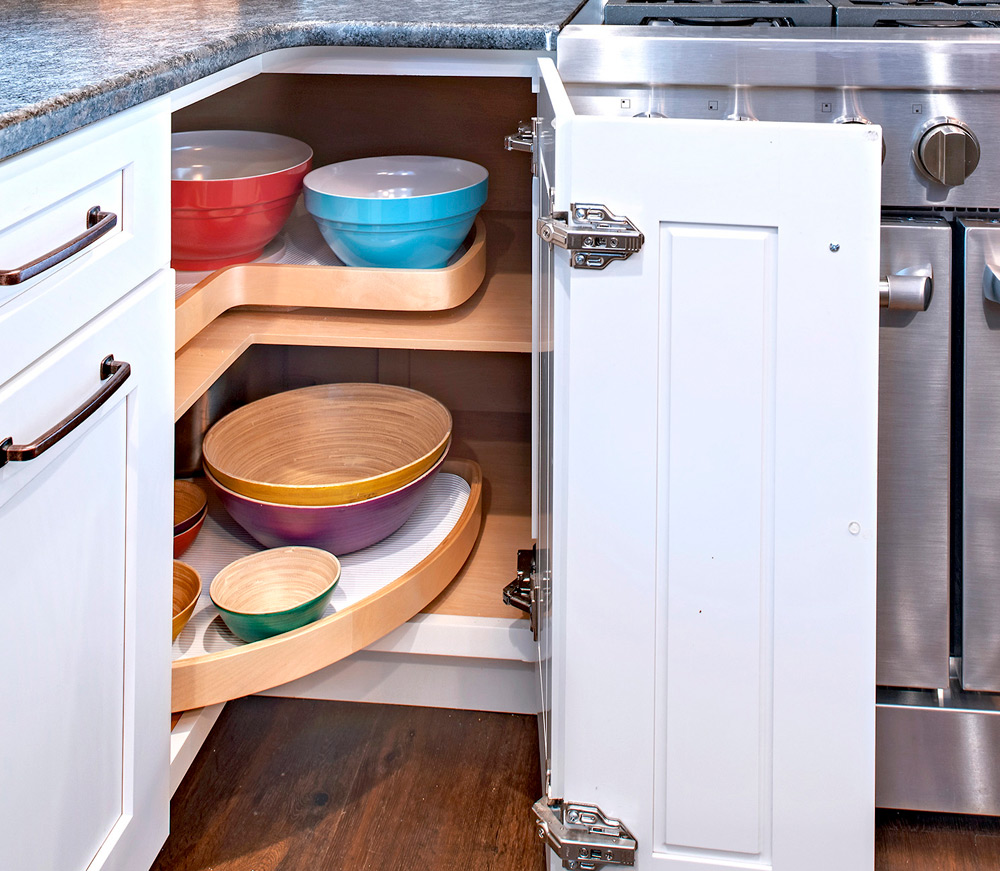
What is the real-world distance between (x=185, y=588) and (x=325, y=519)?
0.67 ft

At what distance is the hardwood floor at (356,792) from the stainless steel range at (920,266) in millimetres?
490

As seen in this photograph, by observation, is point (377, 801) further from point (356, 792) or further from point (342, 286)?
point (342, 286)

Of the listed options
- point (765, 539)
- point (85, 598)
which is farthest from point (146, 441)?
point (765, 539)

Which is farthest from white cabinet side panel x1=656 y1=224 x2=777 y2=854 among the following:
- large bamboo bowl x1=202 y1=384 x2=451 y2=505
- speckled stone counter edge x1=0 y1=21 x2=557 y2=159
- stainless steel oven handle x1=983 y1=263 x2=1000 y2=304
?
large bamboo bowl x1=202 y1=384 x2=451 y2=505

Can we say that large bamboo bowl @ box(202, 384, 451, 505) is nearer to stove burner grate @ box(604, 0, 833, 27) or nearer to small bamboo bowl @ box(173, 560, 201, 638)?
small bamboo bowl @ box(173, 560, 201, 638)

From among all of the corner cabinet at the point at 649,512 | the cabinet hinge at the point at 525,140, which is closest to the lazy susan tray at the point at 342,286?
the cabinet hinge at the point at 525,140

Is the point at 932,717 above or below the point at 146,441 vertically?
below

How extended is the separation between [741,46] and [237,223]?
0.70 metres

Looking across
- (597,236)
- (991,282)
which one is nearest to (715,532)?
(597,236)

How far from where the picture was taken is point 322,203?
1.37 meters

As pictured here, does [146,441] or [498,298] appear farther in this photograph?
[498,298]

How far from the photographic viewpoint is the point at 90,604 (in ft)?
2.85

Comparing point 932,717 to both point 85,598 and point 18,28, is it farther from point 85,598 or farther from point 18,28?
point 18,28

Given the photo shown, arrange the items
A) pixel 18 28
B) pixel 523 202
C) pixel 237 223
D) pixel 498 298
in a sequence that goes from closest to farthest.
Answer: pixel 18 28
pixel 237 223
pixel 498 298
pixel 523 202
